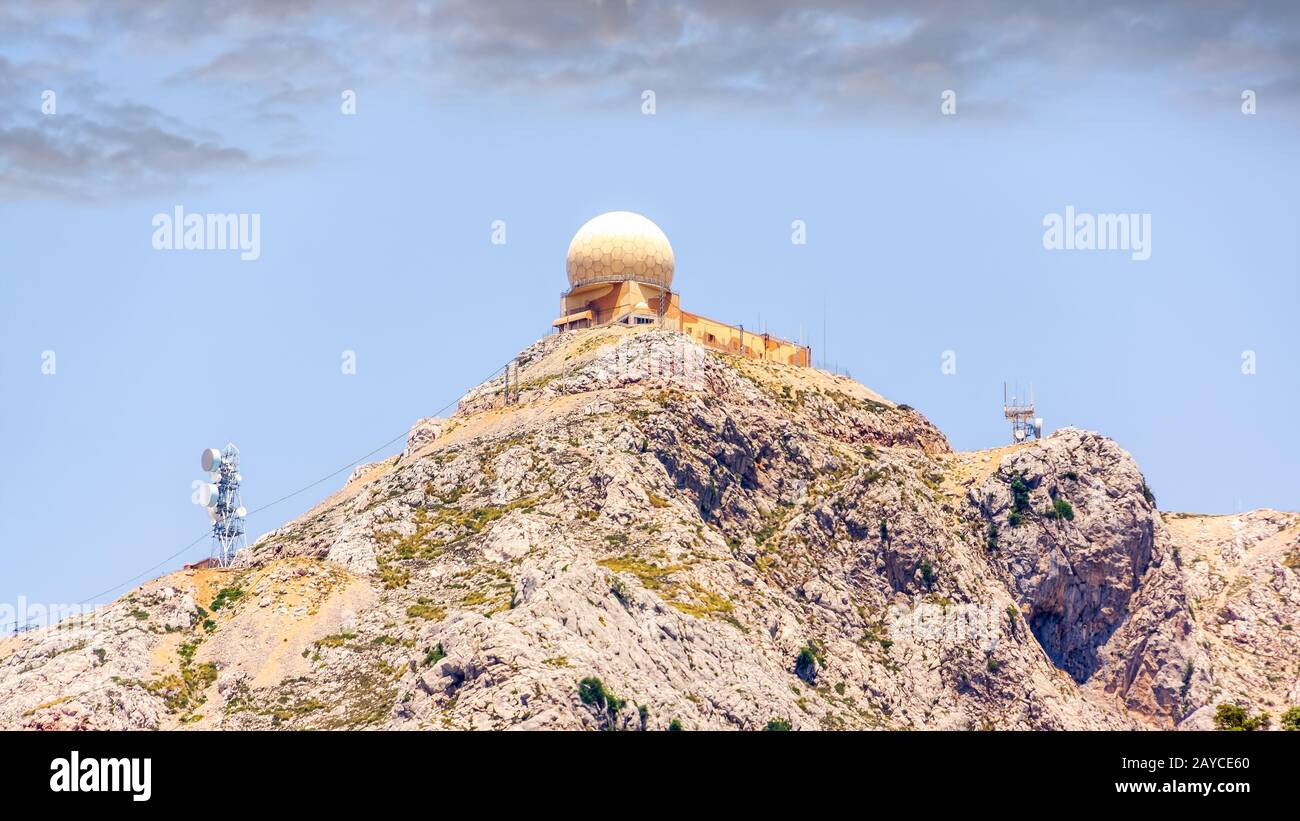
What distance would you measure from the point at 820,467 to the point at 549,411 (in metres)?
23.1

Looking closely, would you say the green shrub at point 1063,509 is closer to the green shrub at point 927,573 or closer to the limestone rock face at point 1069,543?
the limestone rock face at point 1069,543

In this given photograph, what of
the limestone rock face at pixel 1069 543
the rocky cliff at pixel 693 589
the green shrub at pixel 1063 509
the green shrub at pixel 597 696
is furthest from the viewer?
the green shrub at pixel 1063 509

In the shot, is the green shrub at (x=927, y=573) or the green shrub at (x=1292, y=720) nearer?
the green shrub at (x=1292, y=720)

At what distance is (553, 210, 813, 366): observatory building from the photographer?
19262 centimetres

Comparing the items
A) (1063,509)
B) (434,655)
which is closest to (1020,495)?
(1063,509)

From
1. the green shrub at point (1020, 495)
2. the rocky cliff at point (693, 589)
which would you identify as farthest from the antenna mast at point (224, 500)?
the green shrub at point (1020, 495)

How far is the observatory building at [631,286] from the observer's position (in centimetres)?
19262

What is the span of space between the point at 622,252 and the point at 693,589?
49140mm

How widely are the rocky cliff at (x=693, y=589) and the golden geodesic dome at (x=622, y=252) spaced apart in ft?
23.1

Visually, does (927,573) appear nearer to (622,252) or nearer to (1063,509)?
(1063,509)

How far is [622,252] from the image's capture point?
195m

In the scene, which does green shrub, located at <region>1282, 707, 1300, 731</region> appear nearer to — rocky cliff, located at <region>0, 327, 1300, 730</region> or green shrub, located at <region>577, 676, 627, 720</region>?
rocky cliff, located at <region>0, 327, 1300, 730</region>
